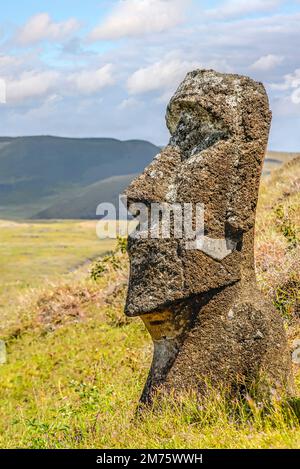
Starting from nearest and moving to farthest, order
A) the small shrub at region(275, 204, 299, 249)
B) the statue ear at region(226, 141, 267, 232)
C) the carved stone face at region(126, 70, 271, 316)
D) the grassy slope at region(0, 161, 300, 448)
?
the grassy slope at region(0, 161, 300, 448) → the carved stone face at region(126, 70, 271, 316) → the statue ear at region(226, 141, 267, 232) → the small shrub at region(275, 204, 299, 249)

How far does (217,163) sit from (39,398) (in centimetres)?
696

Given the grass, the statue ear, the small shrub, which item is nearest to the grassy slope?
the small shrub

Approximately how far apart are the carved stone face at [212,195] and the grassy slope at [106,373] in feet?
3.51

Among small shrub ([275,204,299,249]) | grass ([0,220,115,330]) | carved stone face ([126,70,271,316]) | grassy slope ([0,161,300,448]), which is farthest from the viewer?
grass ([0,220,115,330])

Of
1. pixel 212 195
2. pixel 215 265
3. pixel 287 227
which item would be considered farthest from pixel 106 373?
pixel 212 195

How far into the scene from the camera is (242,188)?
24.0 ft

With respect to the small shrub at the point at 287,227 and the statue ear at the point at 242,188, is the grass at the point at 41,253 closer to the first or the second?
the small shrub at the point at 287,227

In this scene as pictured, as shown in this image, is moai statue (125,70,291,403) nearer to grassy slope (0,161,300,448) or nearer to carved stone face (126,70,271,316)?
carved stone face (126,70,271,316)

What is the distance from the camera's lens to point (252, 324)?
23.7 ft

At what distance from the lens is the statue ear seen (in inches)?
287

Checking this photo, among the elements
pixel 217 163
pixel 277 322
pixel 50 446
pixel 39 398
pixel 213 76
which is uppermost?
pixel 213 76

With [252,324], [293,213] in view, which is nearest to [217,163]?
[252,324]

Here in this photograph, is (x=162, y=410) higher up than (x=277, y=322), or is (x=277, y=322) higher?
(x=277, y=322)
